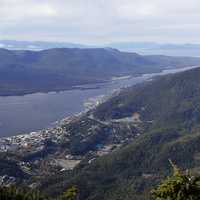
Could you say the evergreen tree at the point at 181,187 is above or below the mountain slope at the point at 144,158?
above

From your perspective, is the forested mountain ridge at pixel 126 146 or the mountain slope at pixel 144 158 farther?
the forested mountain ridge at pixel 126 146

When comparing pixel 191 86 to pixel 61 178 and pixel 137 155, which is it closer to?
pixel 137 155

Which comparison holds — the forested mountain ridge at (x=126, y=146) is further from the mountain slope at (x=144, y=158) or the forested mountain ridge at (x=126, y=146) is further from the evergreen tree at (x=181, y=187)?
the evergreen tree at (x=181, y=187)

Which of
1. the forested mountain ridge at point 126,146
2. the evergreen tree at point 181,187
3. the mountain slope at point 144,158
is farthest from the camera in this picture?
the forested mountain ridge at point 126,146

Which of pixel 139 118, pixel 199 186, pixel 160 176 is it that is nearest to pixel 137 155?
pixel 160 176

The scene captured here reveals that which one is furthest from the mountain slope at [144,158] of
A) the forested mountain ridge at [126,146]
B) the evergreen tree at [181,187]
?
the evergreen tree at [181,187]

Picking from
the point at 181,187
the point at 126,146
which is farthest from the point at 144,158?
the point at 181,187

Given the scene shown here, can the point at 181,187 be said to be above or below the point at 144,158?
above

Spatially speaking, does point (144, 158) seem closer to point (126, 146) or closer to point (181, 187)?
point (126, 146)

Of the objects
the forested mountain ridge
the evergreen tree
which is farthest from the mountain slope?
the evergreen tree

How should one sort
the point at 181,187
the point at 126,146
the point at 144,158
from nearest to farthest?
the point at 181,187 → the point at 144,158 → the point at 126,146

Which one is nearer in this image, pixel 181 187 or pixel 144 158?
pixel 181 187
